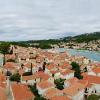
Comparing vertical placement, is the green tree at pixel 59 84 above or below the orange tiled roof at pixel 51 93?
below

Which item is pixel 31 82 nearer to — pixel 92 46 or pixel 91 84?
pixel 91 84

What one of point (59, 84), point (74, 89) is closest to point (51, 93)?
point (74, 89)

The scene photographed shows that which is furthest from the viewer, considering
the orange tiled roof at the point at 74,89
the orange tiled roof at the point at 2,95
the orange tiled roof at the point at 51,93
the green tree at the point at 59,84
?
the green tree at the point at 59,84

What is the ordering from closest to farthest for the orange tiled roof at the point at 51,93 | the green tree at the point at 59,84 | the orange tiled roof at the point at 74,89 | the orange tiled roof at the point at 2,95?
the orange tiled roof at the point at 2,95 < the orange tiled roof at the point at 51,93 < the orange tiled roof at the point at 74,89 < the green tree at the point at 59,84

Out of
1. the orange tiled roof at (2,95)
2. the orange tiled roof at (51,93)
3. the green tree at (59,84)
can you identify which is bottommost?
the green tree at (59,84)

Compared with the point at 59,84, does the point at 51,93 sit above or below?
above

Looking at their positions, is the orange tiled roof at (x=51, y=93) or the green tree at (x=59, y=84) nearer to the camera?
the orange tiled roof at (x=51, y=93)

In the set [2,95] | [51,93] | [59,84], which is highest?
[2,95]

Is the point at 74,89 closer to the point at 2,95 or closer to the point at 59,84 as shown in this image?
the point at 59,84

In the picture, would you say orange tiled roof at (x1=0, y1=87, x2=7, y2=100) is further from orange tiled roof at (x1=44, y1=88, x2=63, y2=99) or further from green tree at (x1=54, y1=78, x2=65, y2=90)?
green tree at (x1=54, y1=78, x2=65, y2=90)

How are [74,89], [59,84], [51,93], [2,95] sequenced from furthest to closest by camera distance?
[59,84] → [74,89] → [51,93] → [2,95]

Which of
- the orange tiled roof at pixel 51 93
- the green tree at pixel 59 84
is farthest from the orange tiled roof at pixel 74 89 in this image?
the green tree at pixel 59 84

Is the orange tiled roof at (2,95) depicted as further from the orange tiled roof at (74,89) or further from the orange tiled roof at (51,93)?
the orange tiled roof at (74,89)

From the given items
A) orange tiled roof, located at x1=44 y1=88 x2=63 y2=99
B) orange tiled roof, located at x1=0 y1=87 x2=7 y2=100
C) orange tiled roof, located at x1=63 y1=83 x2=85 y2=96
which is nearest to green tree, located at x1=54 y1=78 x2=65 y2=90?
orange tiled roof, located at x1=63 y1=83 x2=85 y2=96
